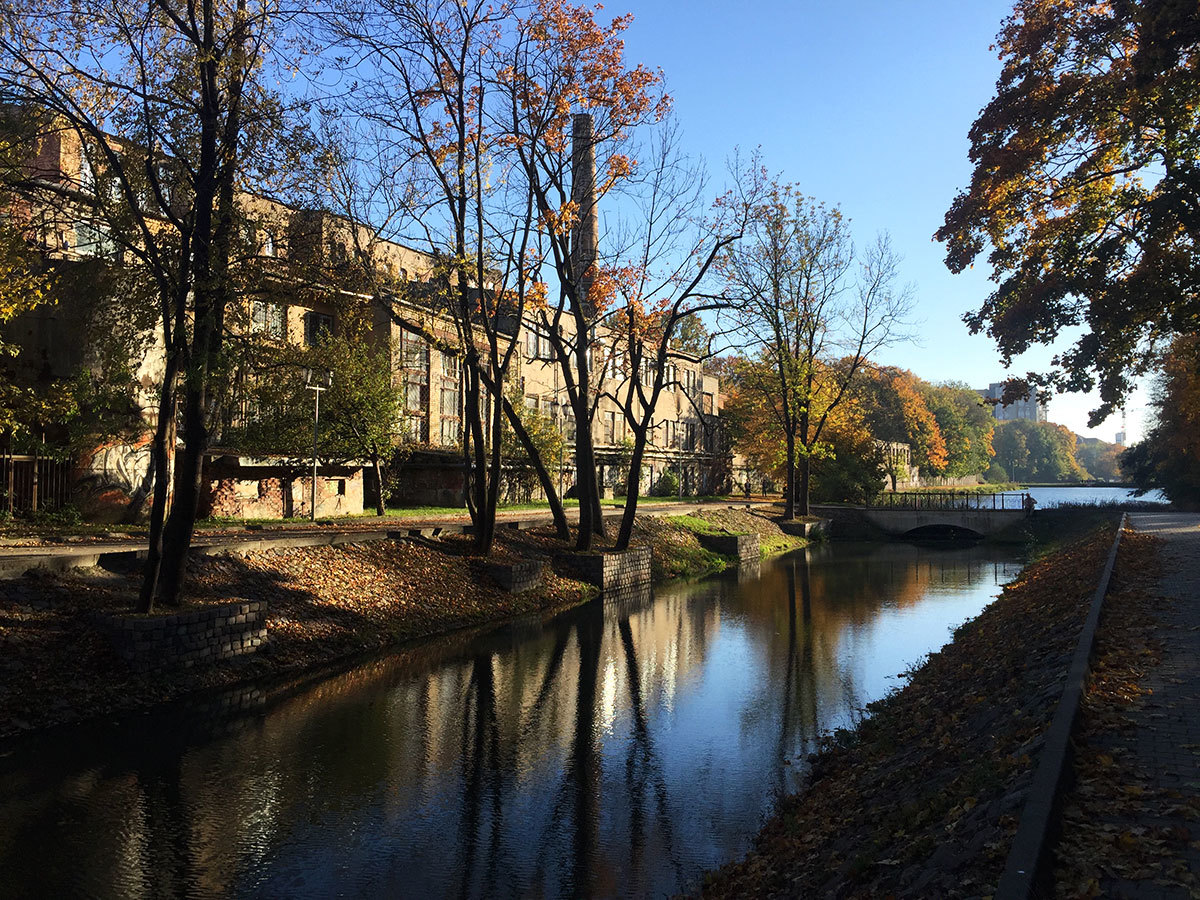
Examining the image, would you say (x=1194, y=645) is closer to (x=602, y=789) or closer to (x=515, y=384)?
(x=602, y=789)

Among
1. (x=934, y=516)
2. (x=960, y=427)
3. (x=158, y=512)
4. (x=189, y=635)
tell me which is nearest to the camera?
(x=158, y=512)

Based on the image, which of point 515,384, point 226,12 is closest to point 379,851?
point 226,12

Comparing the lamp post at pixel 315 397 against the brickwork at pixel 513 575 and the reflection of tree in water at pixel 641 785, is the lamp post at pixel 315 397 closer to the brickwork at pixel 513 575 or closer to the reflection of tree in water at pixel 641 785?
the brickwork at pixel 513 575

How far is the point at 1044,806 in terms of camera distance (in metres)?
5.67

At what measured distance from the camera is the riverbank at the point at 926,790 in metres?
5.96

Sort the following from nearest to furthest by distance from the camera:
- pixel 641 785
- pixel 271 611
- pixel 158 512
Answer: pixel 641 785 < pixel 158 512 < pixel 271 611

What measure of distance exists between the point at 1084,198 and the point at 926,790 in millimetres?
18616

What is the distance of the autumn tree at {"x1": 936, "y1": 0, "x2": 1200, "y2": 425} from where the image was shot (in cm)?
1862

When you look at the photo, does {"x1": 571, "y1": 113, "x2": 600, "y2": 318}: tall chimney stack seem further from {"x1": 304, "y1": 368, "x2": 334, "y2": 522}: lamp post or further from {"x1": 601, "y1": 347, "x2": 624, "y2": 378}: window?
{"x1": 304, "y1": 368, "x2": 334, "y2": 522}: lamp post

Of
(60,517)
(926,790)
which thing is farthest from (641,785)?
(60,517)

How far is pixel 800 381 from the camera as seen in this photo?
1983 inches

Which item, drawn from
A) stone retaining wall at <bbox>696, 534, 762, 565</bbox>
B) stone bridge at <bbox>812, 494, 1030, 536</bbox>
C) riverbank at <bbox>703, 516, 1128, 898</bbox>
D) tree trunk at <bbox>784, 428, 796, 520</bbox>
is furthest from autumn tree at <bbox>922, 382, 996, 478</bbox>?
riverbank at <bbox>703, 516, 1128, 898</bbox>

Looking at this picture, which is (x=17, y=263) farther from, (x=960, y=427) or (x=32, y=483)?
(x=960, y=427)

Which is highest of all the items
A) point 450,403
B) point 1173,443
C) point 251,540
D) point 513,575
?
point 450,403
